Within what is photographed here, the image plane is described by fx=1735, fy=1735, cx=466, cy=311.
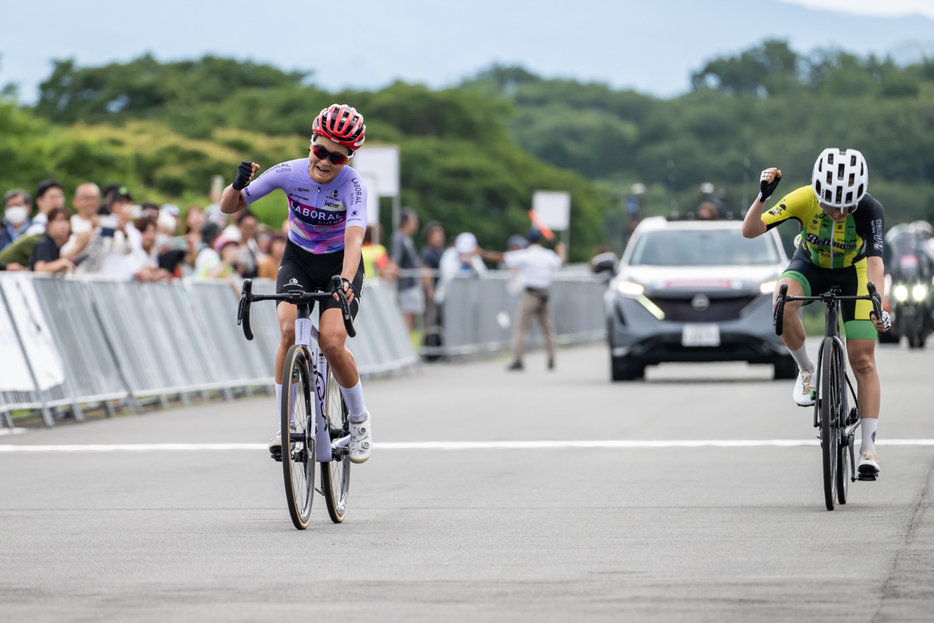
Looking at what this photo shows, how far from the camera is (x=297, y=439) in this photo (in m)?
8.48

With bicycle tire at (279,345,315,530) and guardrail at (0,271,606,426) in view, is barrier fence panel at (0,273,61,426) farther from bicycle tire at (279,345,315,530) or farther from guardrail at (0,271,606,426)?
bicycle tire at (279,345,315,530)

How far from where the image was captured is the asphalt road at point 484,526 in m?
6.39

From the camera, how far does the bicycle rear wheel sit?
891 centimetres

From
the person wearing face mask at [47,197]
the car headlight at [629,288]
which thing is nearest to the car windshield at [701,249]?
the car headlight at [629,288]

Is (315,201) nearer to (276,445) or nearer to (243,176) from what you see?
(243,176)

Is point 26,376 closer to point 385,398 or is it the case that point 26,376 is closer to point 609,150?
point 385,398

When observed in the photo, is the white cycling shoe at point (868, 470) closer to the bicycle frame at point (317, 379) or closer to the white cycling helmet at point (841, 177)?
the white cycling helmet at point (841, 177)

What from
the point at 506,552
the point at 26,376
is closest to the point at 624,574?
the point at 506,552

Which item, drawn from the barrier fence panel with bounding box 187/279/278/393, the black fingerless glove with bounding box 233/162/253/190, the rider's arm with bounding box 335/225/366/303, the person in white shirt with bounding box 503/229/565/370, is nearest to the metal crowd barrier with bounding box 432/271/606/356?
the person in white shirt with bounding box 503/229/565/370

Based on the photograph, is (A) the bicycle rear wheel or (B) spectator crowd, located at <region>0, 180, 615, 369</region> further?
(B) spectator crowd, located at <region>0, 180, 615, 369</region>

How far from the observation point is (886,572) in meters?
6.98

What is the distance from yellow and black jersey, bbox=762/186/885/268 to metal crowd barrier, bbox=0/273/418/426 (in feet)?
25.1

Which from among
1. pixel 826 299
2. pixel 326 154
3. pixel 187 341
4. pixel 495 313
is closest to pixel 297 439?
pixel 326 154

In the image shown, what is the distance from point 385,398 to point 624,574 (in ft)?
39.7
